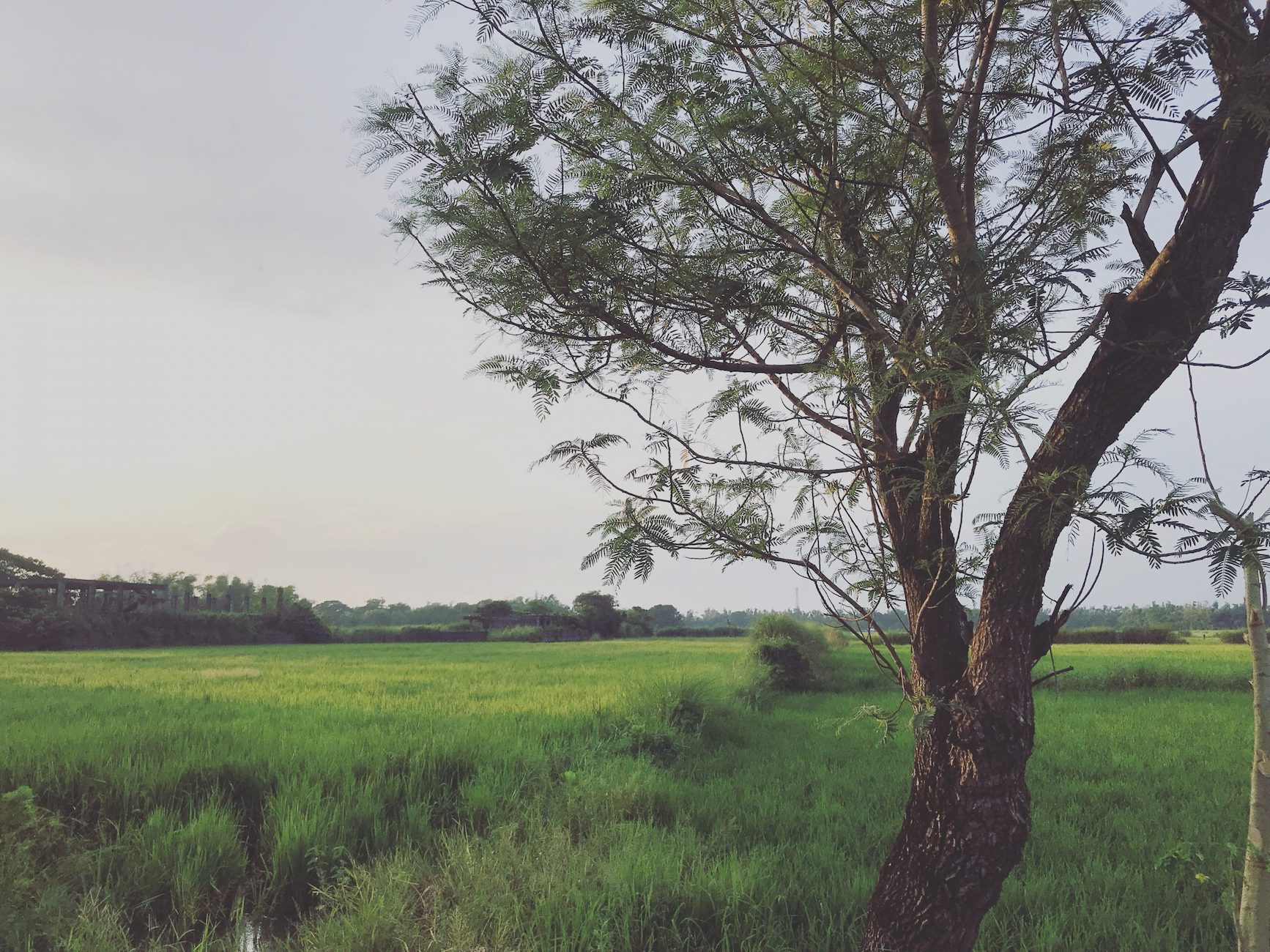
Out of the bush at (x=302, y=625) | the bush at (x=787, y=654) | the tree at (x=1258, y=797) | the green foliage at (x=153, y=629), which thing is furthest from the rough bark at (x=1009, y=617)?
the bush at (x=302, y=625)

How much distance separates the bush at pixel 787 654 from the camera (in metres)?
13.6

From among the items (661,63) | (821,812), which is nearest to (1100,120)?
(661,63)

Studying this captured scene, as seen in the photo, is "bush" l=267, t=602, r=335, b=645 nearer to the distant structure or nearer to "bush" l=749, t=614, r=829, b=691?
the distant structure

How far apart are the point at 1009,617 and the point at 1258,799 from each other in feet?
2.94

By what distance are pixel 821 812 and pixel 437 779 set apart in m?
3.08

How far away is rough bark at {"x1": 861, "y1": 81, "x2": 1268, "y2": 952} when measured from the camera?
194 centimetres

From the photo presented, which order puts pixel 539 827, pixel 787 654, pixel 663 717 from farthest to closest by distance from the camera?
1. pixel 787 654
2. pixel 663 717
3. pixel 539 827

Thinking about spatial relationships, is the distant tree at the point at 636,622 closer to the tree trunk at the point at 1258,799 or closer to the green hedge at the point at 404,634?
the green hedge at the point at 404,634

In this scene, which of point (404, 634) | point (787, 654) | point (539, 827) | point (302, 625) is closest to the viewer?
point (539, 827)

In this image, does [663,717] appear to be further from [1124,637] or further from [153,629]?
[1124,637]

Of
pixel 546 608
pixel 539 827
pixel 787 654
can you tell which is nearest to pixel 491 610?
pixel 546 608

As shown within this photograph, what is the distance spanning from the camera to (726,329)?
2480 mm

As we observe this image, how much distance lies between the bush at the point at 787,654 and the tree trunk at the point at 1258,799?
1109cm

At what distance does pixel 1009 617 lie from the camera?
2.18 metres
